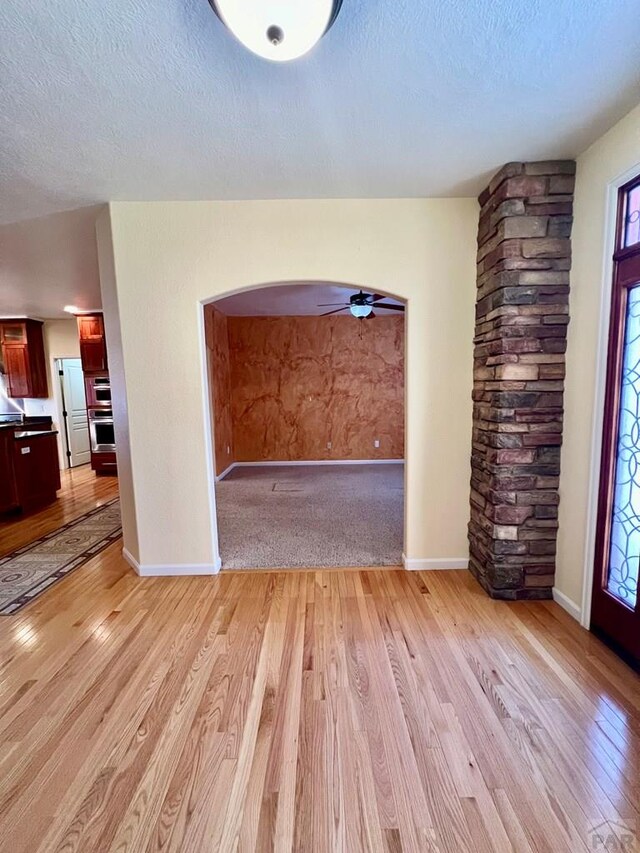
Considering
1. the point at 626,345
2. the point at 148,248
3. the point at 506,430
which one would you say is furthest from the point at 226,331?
the point at 626,345

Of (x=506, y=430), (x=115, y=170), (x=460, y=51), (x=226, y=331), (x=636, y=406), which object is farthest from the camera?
(x=226, y=331)

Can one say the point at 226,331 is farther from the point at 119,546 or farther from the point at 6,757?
the point at 6,757

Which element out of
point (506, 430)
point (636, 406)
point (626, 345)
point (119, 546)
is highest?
point (626, 345)

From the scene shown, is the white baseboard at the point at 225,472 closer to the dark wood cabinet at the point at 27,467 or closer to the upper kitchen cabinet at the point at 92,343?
the dark wood cabinet at the point at 27,467

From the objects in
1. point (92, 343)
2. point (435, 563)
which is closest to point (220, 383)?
point (92, 343)

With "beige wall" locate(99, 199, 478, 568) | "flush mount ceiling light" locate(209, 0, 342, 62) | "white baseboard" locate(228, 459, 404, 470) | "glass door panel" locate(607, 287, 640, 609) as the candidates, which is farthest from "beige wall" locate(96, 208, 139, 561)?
"white baseboard" locate(228, 459, 404, 470)

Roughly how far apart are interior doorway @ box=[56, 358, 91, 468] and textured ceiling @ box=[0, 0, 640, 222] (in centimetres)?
548

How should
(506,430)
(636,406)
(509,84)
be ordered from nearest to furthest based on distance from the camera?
(509,84), (636,406), (506,430)

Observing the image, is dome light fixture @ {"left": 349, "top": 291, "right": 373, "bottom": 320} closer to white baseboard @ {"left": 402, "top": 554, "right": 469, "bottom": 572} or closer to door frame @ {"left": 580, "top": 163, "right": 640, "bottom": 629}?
door frame @ {"left": 580, "top": 163, "right": 640, "bottom": 629}

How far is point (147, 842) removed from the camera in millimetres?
1143

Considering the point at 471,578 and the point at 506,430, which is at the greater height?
the point at 506,430

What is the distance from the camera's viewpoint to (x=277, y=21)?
117 cm

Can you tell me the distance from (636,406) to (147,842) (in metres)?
2.72

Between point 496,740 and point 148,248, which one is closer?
point 496,740
